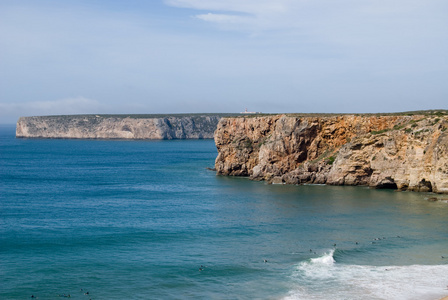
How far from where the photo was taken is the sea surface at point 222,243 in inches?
1051

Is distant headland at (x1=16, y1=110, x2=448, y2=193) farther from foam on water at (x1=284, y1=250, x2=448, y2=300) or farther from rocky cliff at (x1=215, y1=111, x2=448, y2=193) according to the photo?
foam on water at (x1=284, y1=250, x2=448, y2=300)

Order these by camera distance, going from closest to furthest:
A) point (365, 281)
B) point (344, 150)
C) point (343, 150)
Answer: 1. point (365, 281)
2. point (344, 150)
3. point (343, 150)

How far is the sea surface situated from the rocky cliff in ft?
7.47

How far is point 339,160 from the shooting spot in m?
61.5

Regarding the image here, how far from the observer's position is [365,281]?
27531mm

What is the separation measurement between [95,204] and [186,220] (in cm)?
1243

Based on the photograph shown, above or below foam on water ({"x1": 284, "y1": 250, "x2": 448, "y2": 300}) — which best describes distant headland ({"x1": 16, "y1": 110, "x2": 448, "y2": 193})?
above

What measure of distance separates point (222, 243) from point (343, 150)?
30.1 meters

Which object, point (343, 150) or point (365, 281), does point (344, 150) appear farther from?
point (365, 281)

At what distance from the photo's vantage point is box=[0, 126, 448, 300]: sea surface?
26688 millimetres

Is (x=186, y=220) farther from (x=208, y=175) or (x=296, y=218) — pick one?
(x=208, y=175)

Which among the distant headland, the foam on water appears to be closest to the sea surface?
the foam on water

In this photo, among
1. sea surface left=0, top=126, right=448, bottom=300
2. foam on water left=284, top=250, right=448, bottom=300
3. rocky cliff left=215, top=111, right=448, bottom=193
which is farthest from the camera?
rocky cliff left=215, top=111, right=448, bottom=193

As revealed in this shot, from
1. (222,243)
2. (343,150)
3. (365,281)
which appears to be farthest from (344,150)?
(365,281)
